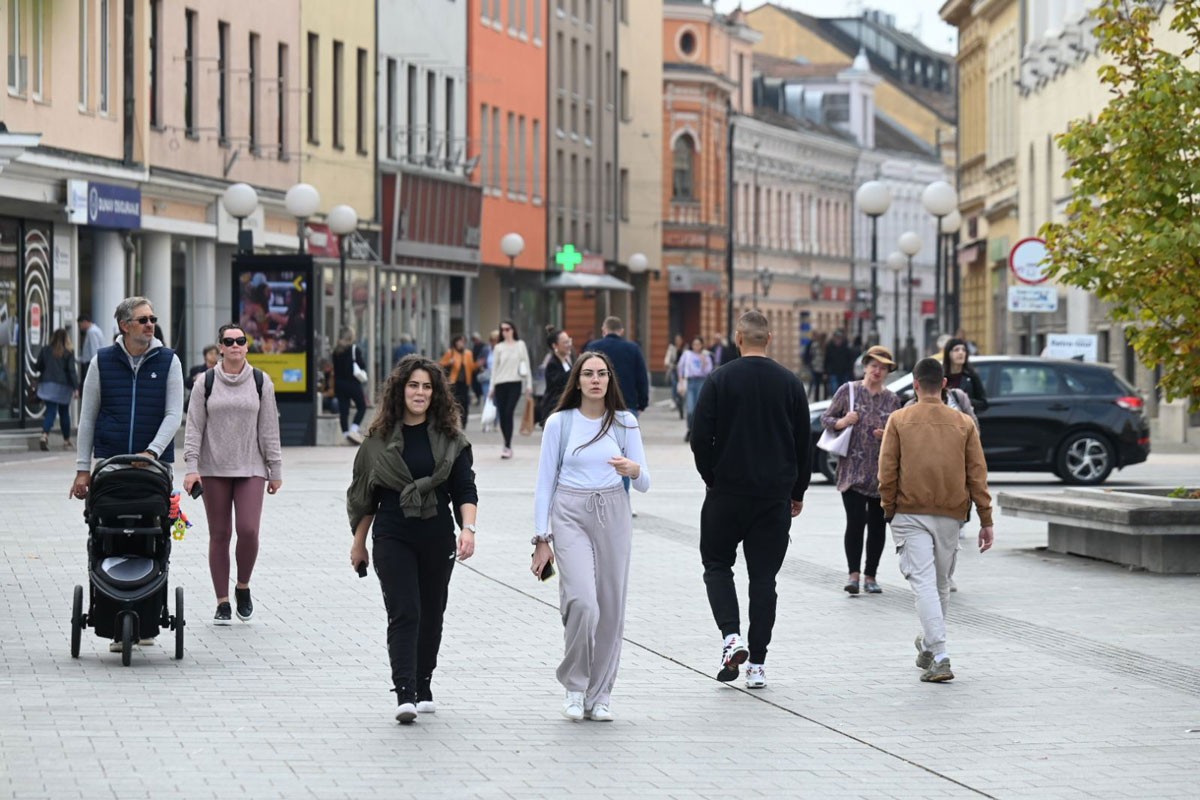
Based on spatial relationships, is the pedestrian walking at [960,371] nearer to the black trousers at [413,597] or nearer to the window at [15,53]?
the black trousers at [413,597]

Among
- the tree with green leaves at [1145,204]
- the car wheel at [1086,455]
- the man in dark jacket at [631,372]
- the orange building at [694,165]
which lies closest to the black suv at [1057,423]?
the car wheel at [1086,455]

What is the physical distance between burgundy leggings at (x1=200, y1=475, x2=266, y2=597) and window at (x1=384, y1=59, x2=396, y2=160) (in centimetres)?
4524

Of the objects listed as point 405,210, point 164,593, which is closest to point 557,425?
point 164,593

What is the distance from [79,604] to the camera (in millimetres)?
13359

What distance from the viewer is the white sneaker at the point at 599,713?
11.6 m

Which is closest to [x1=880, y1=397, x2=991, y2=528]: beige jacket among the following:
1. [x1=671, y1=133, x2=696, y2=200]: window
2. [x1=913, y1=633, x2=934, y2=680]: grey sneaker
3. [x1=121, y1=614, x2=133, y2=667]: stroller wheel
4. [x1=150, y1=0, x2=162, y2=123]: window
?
[x1=913, y1=633, x2=934, y2=680]: grey sneaker

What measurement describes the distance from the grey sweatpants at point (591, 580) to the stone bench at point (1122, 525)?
306 inches

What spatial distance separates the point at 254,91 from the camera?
49969 mm

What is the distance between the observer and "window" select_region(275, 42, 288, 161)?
51094 mm

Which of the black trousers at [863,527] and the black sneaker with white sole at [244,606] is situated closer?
the black sneaker with white sole at [244,606]

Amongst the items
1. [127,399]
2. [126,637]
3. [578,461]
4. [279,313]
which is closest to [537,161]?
[279,313]

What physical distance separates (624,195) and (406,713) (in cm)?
7665

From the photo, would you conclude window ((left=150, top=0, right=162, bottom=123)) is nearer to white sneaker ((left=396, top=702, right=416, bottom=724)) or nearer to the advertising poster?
the advertising poster

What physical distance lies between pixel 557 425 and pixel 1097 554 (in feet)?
29.7
